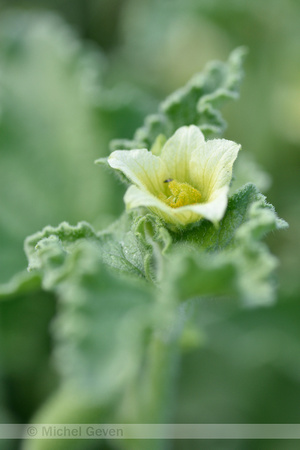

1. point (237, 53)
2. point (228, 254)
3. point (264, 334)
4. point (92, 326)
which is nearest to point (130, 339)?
point (92, 326)

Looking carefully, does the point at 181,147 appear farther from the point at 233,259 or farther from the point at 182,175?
the point at 233,259

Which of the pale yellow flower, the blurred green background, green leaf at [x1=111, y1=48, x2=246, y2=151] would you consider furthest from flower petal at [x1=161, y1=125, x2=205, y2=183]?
the blurred green background

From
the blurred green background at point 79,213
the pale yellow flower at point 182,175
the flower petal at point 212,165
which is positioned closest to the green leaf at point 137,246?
the pale yellow flower at point 182,175

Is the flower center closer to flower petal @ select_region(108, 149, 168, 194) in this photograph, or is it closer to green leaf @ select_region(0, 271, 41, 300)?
flower petal @ select_region(108, 149, 168, 194)

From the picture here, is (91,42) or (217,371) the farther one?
(91,42)

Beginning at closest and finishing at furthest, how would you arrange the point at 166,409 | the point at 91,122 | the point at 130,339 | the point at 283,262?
the point at 130,339 < the point at 166,409 < the point at 91,122 < the point at 283,262

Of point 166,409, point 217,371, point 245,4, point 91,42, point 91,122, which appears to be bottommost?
point 166,409

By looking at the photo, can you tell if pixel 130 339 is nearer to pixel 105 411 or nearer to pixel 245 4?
pixel 105 411
